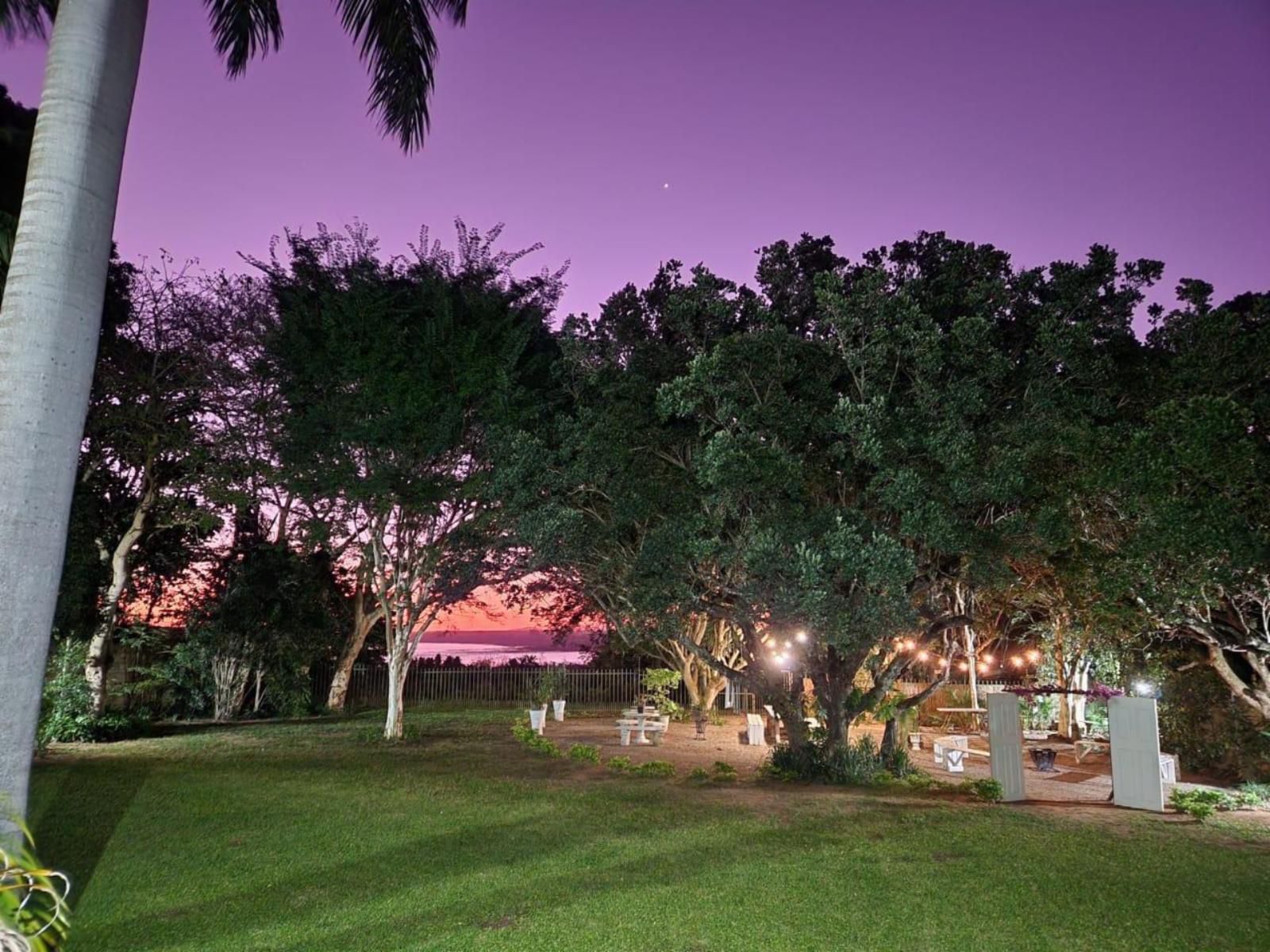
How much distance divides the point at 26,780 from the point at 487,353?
12.6 meters

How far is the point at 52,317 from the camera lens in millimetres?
4477

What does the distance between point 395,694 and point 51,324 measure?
603 inches

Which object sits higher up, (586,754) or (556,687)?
(556,687)

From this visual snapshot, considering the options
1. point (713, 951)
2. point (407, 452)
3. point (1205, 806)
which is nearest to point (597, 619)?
point (407, 452)

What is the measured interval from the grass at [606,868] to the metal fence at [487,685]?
15327 millimetres

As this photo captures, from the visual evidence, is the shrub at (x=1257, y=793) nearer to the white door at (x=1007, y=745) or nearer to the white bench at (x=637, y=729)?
the white door at (x=1007, y=745)

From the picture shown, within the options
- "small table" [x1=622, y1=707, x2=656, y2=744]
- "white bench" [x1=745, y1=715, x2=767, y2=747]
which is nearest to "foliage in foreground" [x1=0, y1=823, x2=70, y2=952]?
"small table" [x1=622, y1=707, x2=656, y2=744]

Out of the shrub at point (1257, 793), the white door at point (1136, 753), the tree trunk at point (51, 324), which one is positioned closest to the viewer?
the tree trunk at point (51, 324)

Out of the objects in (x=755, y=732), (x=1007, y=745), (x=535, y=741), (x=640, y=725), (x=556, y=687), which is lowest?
(x=535, y=741)

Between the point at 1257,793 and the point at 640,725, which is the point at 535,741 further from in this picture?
the point at 1257,793

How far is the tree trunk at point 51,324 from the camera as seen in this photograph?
13.9ft

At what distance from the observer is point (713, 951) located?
5426 mm

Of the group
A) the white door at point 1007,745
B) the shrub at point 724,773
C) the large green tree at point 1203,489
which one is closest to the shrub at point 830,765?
the shrub at point 724,773

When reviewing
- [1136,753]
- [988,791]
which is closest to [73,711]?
[988,791]
